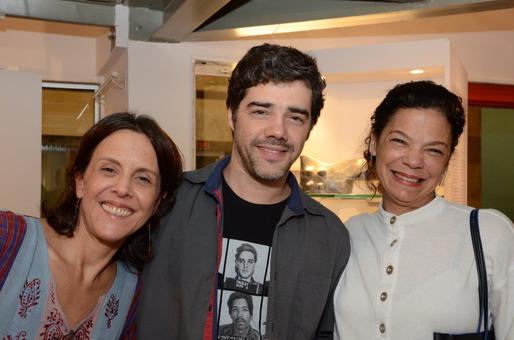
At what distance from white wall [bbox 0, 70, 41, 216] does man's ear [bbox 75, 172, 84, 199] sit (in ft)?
7.45

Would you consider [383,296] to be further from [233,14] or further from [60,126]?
[60,126]

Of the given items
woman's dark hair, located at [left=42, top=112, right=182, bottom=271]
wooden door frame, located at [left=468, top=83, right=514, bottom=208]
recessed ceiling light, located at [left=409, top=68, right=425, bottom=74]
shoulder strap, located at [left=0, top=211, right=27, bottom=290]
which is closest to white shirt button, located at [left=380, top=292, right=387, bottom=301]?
woman's dark hair, located at [left=42, top=112, right=182, bottom=271]

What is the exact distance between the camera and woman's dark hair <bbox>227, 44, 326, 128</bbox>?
6.70ft

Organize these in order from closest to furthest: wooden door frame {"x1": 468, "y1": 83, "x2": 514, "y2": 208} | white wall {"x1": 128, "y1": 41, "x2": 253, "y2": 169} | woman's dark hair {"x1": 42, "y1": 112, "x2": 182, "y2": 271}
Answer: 1. woman's dark hair {"x1": 42, "y1": 112, "x2": 182, "y2": 271}
2. white wall {"x1": 128, "y1": 41, "x2": 253, "y2": 169}
3. wooden door frame {"x1": 468, "y1": 83, "x2": 514, "y2": 208}

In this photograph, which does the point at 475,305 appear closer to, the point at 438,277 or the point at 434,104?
the point at 438,277

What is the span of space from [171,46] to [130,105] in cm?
51

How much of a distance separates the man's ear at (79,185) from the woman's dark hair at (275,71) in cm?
62

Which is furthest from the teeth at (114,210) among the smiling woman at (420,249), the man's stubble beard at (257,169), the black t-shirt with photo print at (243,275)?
the smiling woman at (420,249)

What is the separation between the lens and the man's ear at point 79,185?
1.90 meters

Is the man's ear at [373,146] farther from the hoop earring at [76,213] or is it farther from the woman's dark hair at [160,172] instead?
the hoop earring at [76,213]

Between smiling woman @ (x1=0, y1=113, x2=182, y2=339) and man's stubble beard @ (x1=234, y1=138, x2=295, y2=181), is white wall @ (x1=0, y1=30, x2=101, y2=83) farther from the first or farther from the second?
man's stubble beard @ (x1=234, y1=138, x2=295, y2=181)

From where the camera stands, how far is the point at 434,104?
1.93m

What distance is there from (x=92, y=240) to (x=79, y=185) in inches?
7.7

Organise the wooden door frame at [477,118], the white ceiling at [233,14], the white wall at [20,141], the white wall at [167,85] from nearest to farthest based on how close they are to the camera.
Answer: the white ceiling at [233,14] → the white wall at [167,85] → the white wall at [20,141] → the wooden door frame at [477,118]
